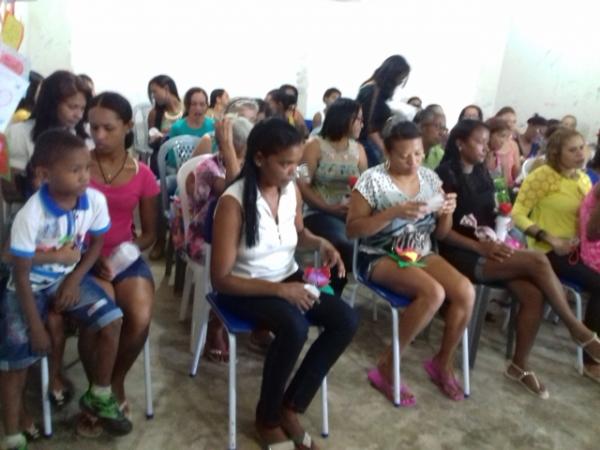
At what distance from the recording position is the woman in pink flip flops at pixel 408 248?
2.37 meters

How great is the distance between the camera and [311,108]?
7.05 m

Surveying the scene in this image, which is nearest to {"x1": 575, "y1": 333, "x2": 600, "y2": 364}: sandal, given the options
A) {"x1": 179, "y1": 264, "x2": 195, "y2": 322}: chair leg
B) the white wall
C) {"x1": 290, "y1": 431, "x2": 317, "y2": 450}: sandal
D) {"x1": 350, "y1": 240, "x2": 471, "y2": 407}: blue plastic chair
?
{"x1": 350, "y1": 240, "x2": 471, "y2": 407}: blue plastic chair

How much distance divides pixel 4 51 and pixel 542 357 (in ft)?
9.43

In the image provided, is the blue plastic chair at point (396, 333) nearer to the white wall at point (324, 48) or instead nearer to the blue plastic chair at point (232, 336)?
the blue plastic chair at point (232, 336)

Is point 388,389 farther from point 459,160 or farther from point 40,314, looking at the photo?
point 40,314

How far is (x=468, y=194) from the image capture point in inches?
107

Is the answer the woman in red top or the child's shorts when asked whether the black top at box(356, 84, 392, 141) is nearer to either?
the woman in red top

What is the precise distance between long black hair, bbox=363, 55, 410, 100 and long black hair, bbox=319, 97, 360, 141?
26.1 inches

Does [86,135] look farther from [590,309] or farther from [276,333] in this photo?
[590,309]

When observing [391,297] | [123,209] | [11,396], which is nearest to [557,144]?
[391,297]

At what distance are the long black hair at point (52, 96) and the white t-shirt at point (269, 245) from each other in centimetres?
83

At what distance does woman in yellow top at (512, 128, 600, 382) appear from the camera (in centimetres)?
281

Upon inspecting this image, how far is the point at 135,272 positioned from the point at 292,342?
2.24 ft

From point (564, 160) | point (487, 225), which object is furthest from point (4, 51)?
point (564, 160)
